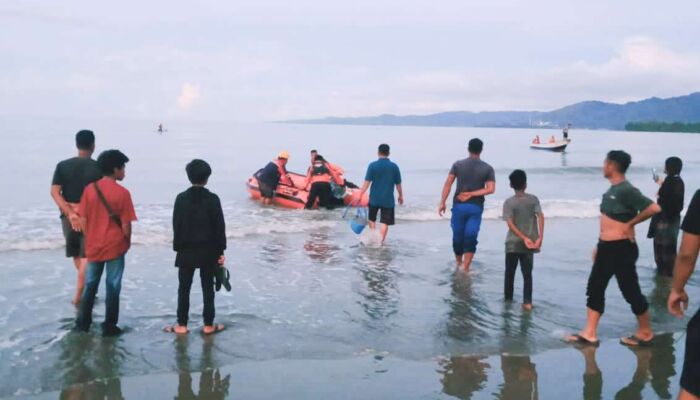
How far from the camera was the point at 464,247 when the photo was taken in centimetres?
902

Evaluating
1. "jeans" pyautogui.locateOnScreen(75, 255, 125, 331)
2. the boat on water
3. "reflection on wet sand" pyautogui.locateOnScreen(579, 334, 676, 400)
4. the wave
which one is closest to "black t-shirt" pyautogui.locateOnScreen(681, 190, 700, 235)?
"reflection on wet sand" pyautogui.locateOnScreen(579, 334, 676, 400)

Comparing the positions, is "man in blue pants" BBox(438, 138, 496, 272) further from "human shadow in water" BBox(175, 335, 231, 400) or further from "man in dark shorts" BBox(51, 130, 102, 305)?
"man in dark shorts" BBox(51, 130, 102, 305)

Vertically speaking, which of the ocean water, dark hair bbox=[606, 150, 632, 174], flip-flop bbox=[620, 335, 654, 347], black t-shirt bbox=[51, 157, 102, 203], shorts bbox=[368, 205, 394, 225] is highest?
dark hair bbox=[606, 150, 632, 174]

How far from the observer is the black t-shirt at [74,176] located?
21.0 feet

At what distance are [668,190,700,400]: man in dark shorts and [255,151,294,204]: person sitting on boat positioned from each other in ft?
48.0

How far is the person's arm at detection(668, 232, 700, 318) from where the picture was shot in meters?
3.33

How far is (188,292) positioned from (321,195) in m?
11.1

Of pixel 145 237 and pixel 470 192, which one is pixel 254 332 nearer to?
pixel 470 192

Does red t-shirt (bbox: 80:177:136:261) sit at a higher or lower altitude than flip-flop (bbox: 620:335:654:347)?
higher

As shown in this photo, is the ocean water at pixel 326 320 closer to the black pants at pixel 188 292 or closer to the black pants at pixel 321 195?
the black pants at pixel 188 292

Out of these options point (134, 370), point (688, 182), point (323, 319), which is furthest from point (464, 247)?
point (688, 182)

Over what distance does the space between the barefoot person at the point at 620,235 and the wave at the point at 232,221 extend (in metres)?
8.22

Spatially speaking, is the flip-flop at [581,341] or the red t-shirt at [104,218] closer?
the red t-shirt at [104,218]

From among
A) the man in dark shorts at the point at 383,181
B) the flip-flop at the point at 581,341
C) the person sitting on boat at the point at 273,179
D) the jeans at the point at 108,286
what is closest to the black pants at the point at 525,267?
the flip-flop at the point at 581,341
